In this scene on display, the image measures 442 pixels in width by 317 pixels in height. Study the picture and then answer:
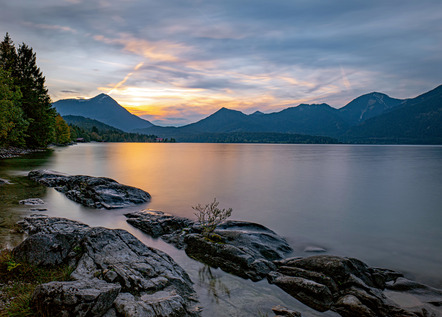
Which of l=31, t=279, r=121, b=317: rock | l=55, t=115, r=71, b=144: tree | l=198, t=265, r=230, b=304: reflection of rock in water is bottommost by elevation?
l=198, t=265, r=230, b=304: reflection of rock in water

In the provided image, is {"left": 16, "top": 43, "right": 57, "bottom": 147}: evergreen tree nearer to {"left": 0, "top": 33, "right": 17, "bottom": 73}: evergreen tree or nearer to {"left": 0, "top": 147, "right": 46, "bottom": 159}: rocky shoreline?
{"left": 0, "top": 33, "right": 17, "bottom": 73}: evergreen tree

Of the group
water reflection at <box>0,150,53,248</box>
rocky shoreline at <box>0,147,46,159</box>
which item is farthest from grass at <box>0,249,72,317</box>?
rocky shoreline at <box>0,147,46,159</box>

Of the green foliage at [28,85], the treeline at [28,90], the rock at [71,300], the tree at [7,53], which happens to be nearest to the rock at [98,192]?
the rock at [71,300]

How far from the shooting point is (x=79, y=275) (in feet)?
24.0

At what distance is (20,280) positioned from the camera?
7.21 meters

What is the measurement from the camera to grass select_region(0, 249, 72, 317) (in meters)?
5.79

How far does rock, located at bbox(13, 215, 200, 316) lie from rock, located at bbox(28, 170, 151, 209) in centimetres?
1000

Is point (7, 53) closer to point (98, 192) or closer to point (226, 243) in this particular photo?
point (98, 192)

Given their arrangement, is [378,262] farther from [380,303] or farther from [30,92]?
[30,92]

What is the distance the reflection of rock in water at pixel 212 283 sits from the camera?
8414mm

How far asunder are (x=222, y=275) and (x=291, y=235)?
7094 mm

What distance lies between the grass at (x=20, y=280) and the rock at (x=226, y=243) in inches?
199

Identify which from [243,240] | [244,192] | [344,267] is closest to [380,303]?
[344,267]

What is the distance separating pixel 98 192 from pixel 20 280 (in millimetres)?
13612
